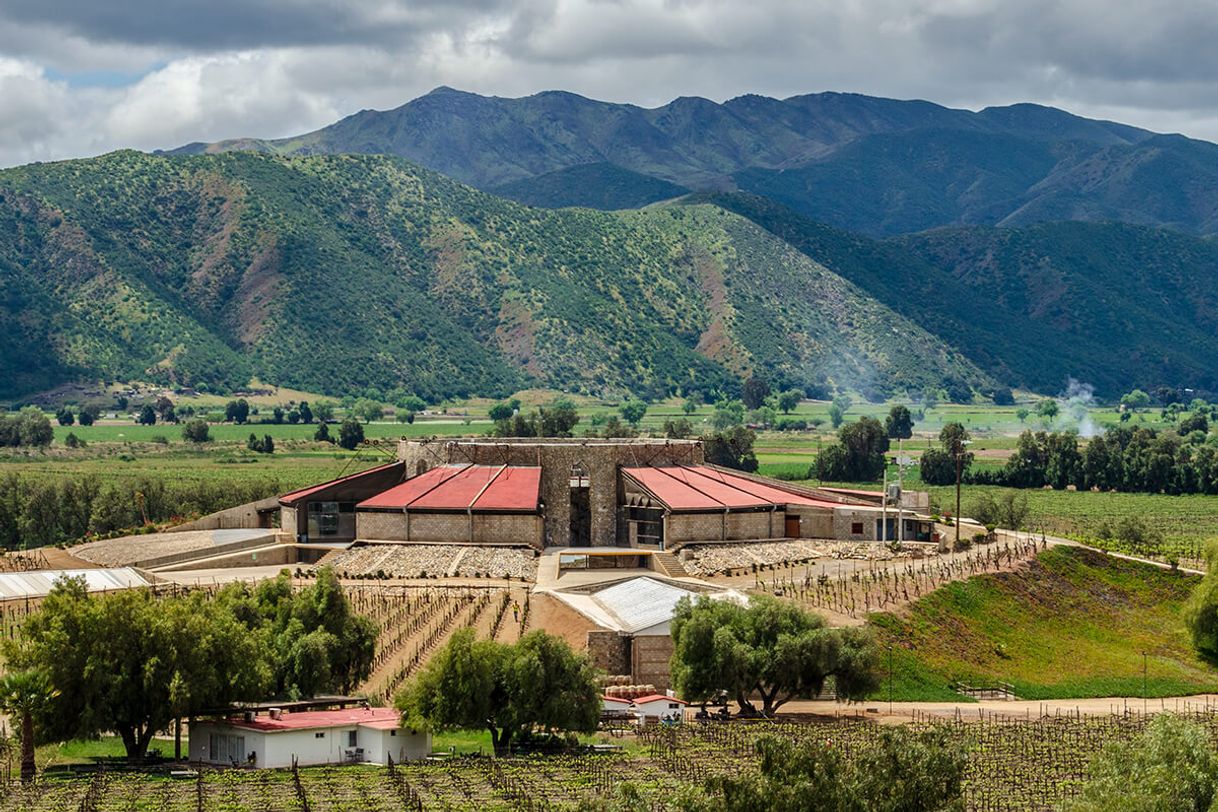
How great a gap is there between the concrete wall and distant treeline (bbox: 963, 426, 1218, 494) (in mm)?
58791

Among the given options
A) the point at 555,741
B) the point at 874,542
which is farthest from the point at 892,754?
the point at 874,542

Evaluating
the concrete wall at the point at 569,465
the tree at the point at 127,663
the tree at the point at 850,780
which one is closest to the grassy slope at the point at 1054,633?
the concrete wall at the point at 569,465

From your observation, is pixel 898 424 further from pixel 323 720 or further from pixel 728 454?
pixel 323 720

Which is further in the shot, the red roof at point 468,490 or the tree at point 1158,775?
the red roof at point 468,490

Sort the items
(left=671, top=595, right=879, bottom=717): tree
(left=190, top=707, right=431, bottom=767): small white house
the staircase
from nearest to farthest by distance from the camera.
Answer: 1. (left=190, top=707, right=431, bottom=767): small white house
2. (left=671, top=595, right=879, bottom=717): tree
3. the staircase

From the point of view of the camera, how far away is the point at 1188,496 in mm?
145125

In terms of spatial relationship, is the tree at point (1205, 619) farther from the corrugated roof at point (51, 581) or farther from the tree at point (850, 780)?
the corrugated roof at point (51, 581)

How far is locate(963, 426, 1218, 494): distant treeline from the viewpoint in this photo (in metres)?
148

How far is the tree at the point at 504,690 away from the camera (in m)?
58.4

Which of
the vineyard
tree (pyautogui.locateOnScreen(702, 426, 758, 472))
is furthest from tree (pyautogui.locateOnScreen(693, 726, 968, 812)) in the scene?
tree (pyautogui.locateOnScreen(702, 426, 758, 472))

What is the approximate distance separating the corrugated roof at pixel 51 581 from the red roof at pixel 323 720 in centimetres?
2377

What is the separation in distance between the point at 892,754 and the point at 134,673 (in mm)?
24612

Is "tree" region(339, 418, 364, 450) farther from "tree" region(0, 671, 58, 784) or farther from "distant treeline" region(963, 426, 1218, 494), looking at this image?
"tree" region(0, 671, 58, 784)

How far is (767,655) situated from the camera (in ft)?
214
